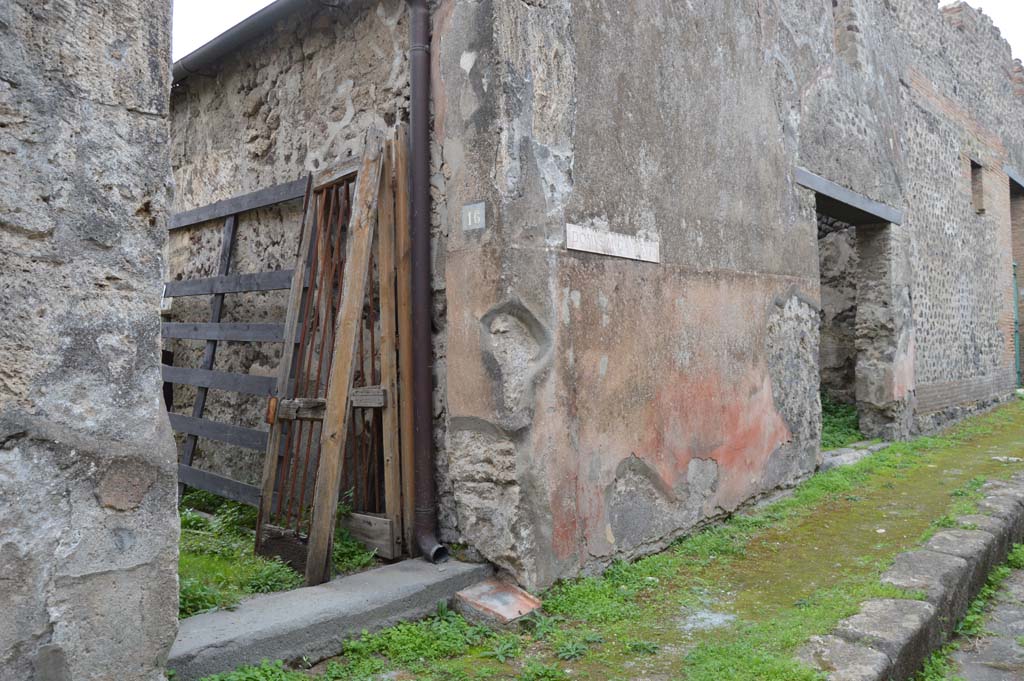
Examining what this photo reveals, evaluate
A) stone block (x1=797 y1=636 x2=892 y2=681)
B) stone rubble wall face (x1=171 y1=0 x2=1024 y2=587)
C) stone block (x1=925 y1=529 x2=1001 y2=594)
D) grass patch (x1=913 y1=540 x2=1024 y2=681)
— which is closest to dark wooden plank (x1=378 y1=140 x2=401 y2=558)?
stone rubble wall face (x1=171 y1=0 x2=1024 y2=587)

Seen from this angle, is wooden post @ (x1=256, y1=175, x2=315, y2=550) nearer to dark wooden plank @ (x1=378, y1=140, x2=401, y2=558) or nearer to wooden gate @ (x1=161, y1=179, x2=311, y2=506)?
wooden gate @ (x1=161, y1=179, x2=311, y2=506)

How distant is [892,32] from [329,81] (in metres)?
6.37

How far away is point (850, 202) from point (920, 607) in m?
4.57

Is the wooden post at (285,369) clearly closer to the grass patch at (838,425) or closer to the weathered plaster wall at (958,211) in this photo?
the grass patch at (838,425)

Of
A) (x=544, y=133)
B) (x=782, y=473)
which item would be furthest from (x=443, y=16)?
(x=782, y=473)

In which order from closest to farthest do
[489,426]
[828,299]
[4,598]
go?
1. [4,598]
2. [489,426]
3. [828,299]

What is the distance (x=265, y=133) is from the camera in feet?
16.0

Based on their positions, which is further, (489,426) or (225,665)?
(489,426)

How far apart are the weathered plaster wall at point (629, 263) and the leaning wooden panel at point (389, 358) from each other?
0.24 meters

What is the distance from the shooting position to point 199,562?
12.1 feet

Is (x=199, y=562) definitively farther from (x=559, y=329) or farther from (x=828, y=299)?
(x=828, y=299)

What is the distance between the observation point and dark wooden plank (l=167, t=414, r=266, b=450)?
4.41 m

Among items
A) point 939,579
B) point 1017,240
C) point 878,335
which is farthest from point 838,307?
point 1017,240

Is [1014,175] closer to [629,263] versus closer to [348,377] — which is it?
[629,263]
